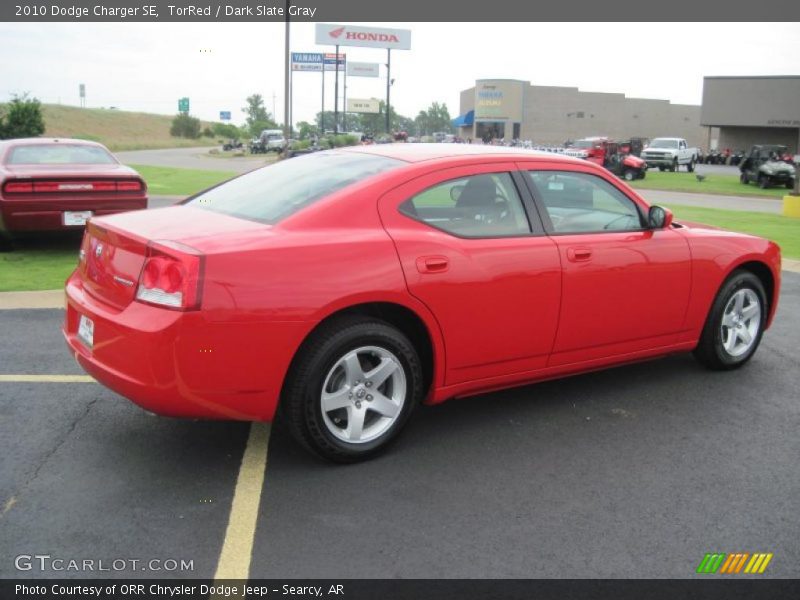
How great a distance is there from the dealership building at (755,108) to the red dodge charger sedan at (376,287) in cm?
5480

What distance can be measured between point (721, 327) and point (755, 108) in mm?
56110

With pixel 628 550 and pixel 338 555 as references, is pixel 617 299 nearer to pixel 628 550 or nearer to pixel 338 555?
pixel 628 550

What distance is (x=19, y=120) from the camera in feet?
118

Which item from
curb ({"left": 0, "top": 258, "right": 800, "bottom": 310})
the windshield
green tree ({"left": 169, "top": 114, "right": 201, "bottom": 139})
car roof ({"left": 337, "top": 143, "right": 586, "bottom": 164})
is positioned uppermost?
green tree ({"left": 169, "top": 114, "right": 201, "bottom": 139})

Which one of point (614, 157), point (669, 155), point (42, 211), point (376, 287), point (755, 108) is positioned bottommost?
point (42, 211)

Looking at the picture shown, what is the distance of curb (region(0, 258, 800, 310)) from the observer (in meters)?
6.88

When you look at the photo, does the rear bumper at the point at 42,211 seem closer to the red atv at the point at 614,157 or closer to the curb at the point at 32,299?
the curb at the point at 32,299

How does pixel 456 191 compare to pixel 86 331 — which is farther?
pixel 456 191

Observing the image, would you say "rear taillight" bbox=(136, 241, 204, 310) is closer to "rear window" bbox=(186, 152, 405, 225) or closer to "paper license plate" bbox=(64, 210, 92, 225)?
"rear window" bbox=(186, 152, 405, 225)

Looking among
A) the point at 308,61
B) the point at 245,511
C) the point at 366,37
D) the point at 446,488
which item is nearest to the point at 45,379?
the point at 245,511

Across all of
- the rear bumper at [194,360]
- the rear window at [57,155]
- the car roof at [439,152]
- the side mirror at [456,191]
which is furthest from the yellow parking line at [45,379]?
the rear window at [57,155]

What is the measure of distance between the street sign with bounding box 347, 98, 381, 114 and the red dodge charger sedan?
277 feet

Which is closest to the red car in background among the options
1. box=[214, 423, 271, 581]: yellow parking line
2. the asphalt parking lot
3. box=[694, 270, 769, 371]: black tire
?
the asphalt parking lot

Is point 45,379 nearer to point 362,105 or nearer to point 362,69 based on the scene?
point 362,69
